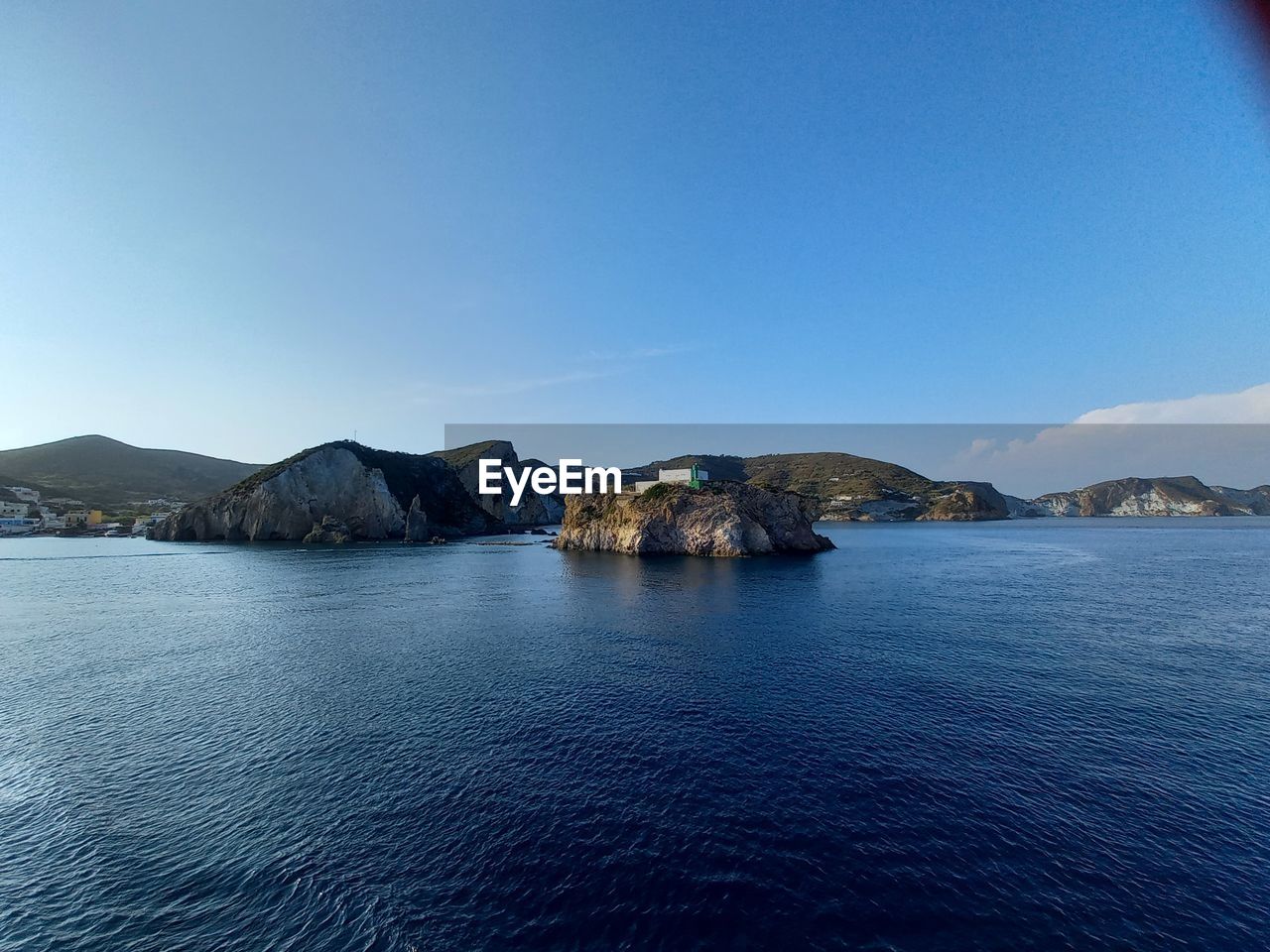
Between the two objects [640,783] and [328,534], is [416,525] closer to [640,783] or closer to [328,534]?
[328,534]

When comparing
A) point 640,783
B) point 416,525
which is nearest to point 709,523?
point 640,783

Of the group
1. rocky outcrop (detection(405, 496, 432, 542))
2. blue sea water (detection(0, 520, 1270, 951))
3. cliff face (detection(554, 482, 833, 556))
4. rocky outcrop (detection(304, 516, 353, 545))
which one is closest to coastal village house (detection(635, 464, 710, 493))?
cliff face (detection(554, 482, 833, 556))

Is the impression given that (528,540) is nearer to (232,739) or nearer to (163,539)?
(163,539)

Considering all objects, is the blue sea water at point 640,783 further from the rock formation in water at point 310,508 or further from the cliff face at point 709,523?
the rock formation in water at point 310,508

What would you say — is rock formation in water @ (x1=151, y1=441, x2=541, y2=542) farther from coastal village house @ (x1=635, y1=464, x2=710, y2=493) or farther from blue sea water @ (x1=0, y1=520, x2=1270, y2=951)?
blue sea water @ (x1=0, y1=520, x2=1270, y2=951)

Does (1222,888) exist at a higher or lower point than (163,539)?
lower

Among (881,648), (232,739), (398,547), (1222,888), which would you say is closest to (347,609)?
(232,739)

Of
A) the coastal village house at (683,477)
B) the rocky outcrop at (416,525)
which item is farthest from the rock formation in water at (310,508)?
the coastal village house at (683,477)
